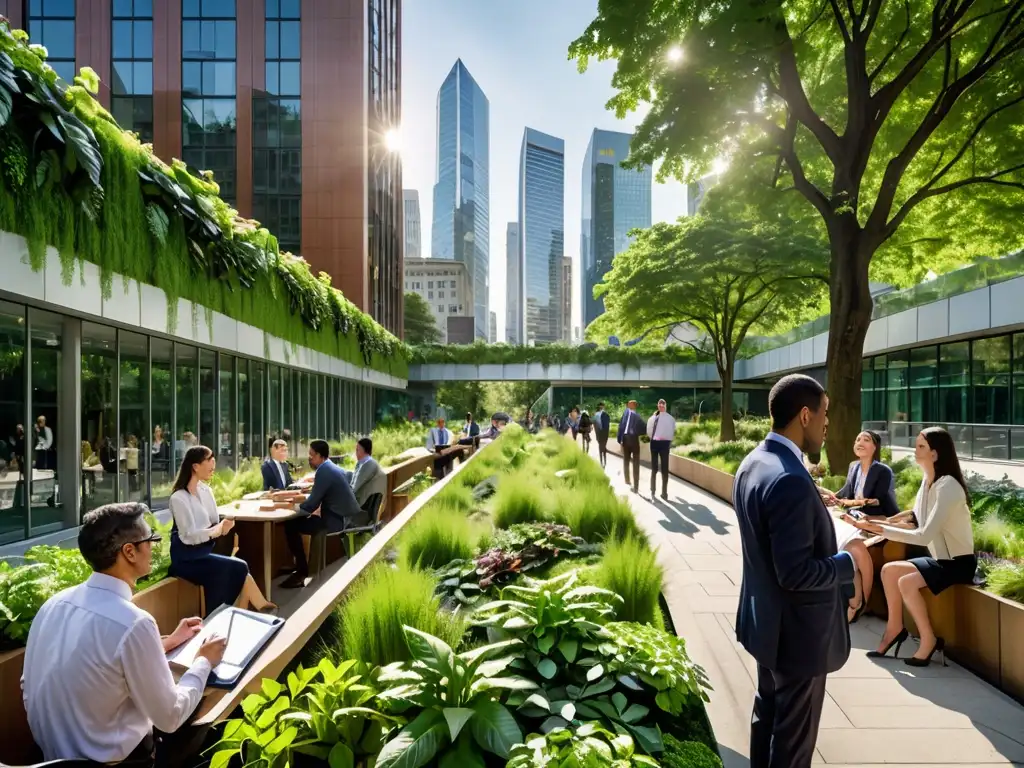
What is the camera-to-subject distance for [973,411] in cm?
2102

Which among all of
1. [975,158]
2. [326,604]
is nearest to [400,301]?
[975,158]

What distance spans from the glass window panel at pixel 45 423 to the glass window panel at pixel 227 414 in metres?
5.74

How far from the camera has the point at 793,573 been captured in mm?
2568

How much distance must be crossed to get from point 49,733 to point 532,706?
1.80m

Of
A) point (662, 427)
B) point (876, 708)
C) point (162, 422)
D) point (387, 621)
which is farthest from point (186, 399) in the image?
point (876, 708)

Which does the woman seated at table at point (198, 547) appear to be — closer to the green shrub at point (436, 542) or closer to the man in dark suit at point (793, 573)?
the green shrub at point (436, 542)

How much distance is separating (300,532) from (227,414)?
29.4 feet

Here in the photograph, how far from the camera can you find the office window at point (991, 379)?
63.5 ft

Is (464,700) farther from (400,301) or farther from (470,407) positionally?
(470,407)

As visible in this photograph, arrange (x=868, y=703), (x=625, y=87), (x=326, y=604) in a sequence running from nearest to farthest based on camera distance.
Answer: (x=326, y=604)
(x=868, y=703)
(x=625, y=87)

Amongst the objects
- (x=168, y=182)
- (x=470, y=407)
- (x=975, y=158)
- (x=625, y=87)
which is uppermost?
(x=625, y=87)

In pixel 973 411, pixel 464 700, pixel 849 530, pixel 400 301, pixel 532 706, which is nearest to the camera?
pixel 464 700

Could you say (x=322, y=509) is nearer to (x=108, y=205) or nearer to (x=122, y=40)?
(x=108, y=205)

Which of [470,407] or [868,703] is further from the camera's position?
[470,407]
